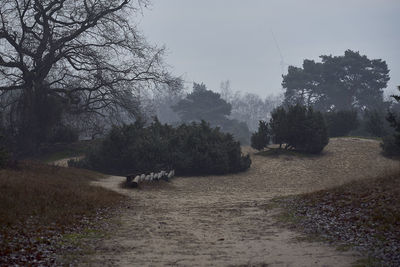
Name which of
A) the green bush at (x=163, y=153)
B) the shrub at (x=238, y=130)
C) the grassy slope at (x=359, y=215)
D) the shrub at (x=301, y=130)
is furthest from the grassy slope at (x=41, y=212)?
the shrub at (x=238, y=130)

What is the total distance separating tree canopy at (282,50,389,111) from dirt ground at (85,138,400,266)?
38.8 meters

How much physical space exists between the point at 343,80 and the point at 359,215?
53.7 m

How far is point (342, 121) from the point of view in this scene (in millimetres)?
35156

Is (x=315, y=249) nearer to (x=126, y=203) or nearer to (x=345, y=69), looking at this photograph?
(x=126, y=203)

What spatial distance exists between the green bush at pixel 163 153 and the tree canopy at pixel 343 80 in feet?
120

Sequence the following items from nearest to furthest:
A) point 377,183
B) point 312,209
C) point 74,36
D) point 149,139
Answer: point 312,209
point 377,183
point 149,139
point 74,36

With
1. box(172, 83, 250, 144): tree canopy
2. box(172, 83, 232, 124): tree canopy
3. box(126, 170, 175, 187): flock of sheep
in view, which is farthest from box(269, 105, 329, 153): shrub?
box(172, 83, 232, 124): tree canopy

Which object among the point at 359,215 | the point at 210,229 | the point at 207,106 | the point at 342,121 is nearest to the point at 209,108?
the point at 207,106

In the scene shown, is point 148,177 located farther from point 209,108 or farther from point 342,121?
point 209,108

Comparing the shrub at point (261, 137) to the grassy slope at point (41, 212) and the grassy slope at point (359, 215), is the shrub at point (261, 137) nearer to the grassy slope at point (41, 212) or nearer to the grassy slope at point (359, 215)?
the grassy slope at point (359, 215)

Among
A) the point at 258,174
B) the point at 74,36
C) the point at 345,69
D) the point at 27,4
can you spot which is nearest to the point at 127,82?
the point at 74,36

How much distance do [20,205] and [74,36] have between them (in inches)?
653

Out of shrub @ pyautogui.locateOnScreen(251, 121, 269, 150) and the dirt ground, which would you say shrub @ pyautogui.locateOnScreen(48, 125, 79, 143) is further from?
shrub @ pyautogui.locateOnScreen(251, 121, 269, 150)

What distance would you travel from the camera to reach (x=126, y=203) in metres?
13.8
